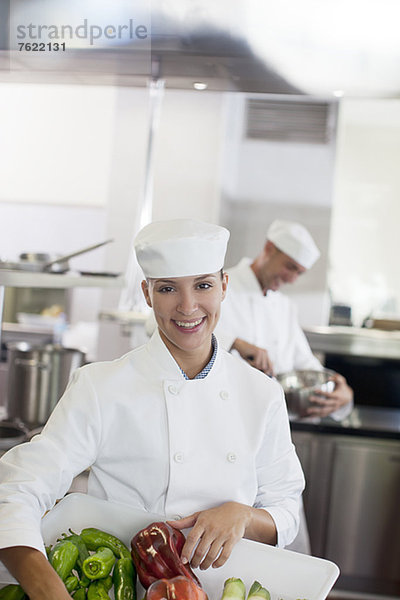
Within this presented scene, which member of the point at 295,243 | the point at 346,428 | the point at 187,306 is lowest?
the point at 346,428

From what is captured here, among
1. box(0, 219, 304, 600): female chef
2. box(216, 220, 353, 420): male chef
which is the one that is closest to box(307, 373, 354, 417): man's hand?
box(216, 220, 353, 420): male chef

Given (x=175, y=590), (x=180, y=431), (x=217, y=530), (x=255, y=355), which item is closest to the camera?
(x=175, y=590)

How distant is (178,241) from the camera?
1.11 m

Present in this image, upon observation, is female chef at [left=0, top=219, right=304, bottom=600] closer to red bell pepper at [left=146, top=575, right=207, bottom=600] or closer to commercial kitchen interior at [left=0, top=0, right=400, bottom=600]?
red bell pepper at [left=146, top=575, right=207, bottom=600]

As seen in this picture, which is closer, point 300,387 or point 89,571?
point 89,571

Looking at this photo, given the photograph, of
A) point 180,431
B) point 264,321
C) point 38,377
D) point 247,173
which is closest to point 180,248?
point 180,431

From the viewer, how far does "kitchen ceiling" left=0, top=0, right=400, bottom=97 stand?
1.25 metres

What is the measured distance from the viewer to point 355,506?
2818 mm

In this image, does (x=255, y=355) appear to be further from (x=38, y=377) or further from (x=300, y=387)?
(x=38, y=377)

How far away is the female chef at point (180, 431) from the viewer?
3.55 ft

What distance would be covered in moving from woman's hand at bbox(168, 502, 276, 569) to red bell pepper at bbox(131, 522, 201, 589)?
0.02 metres

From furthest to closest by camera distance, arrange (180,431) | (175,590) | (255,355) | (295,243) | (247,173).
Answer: (247,173), (295,243), (255,355), (180,431), (175,590)

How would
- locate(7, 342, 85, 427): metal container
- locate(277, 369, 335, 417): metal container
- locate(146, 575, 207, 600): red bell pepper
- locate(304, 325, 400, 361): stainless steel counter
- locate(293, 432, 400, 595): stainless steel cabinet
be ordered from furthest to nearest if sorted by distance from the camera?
locate(304, 325, 400, 361): stainless steel counter, locate(293, 432, 400, 595): stainless steel cabinet, locate(277, 369, 335, 417): metal container, locate(7, 342, 85, 427): metal container, locate(146, 575, 207, 600): red bell pepper

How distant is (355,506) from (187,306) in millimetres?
2021
